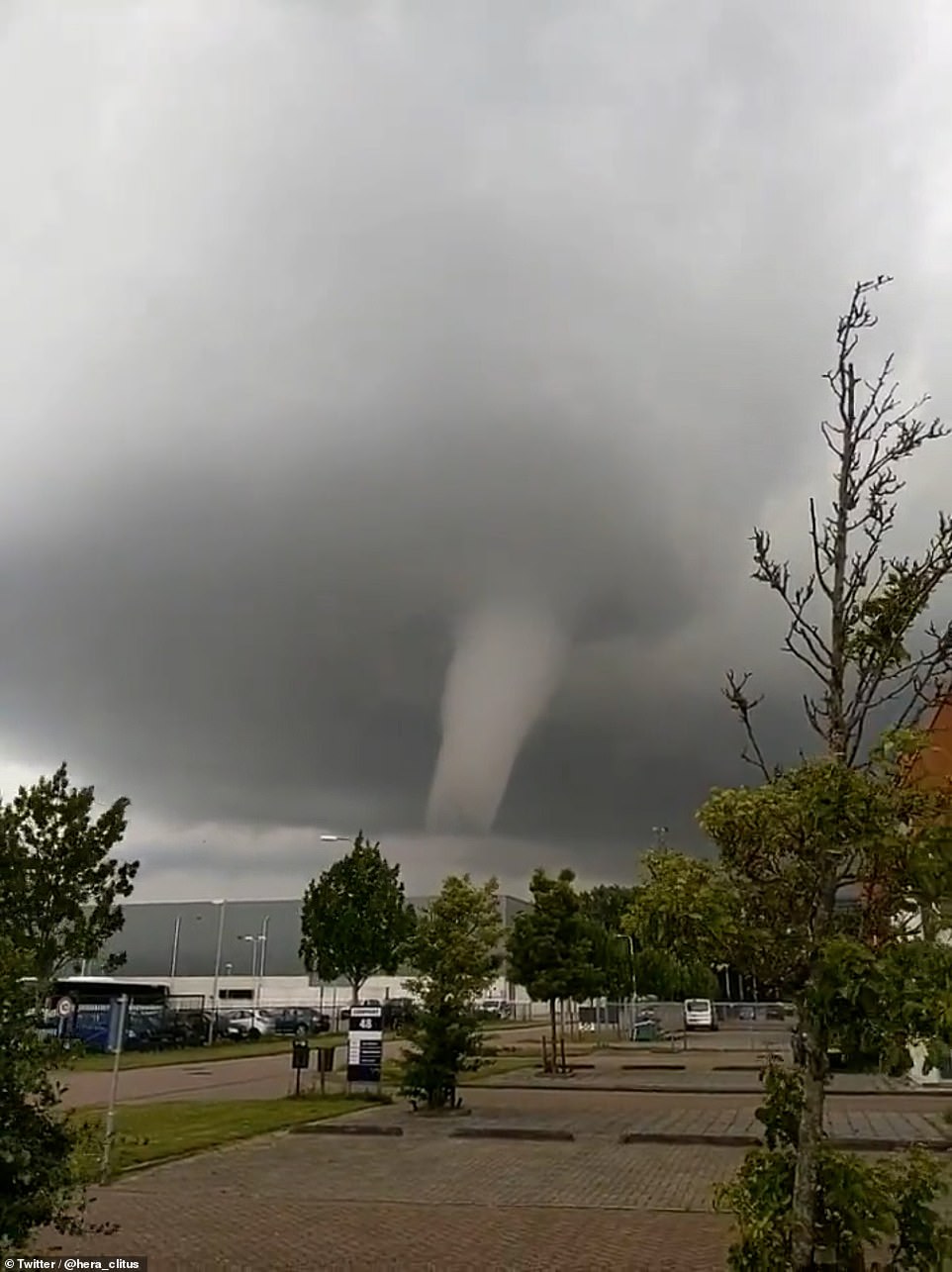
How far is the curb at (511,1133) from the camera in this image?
64.3 ft

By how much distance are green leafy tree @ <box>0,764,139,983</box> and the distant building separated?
76402 millimetres

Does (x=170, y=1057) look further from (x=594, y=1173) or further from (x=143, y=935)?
(x=143, y=935)

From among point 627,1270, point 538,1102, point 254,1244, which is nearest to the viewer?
point 627,1270

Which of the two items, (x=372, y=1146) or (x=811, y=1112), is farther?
(x=372, y=1146)

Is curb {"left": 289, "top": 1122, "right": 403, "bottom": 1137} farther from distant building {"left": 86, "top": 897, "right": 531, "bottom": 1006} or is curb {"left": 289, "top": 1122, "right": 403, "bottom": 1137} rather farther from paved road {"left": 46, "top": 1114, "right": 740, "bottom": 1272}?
distant building {"left": 86, "top": 897, "right": 531, "bottom": 1006}

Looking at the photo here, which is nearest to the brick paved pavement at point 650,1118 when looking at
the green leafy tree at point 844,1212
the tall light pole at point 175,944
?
the green leafy tree at point 844,1212

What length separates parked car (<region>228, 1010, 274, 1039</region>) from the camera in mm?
57403

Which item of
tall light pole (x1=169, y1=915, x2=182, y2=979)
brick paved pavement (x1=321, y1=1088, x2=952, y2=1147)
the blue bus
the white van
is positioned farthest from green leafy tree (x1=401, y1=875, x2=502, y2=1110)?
tall light pole (x1=169, y1=915, x2=182, y2=979)

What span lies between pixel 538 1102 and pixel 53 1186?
20.7 m

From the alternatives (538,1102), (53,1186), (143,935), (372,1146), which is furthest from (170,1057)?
(143,935)

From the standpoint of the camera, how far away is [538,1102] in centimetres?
2630

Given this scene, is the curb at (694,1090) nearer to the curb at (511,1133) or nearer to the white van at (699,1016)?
the curb at (511,1133)

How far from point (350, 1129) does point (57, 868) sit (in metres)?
9.10

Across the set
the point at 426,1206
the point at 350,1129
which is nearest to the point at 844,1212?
the point at 426,1206
